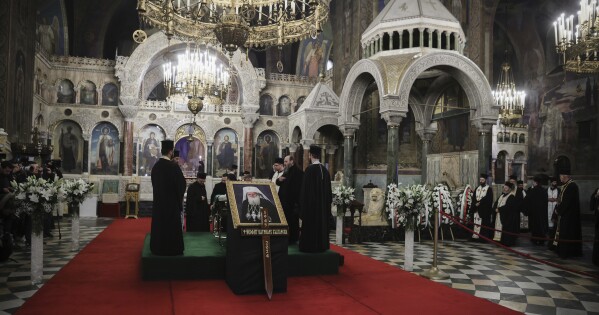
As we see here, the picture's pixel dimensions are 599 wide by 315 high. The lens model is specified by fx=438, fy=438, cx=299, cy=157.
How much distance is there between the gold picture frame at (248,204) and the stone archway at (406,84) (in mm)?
6479

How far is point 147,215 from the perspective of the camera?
18.1 metres

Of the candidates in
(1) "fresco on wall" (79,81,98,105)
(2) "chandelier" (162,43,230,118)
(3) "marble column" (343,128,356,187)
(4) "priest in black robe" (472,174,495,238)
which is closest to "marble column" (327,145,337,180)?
(3) "marble column" (343,128,356,187)

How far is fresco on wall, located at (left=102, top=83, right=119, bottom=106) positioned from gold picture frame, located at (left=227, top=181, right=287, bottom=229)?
17423 mm

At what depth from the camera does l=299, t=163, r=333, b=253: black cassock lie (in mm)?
6648

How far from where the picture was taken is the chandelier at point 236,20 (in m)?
7.57

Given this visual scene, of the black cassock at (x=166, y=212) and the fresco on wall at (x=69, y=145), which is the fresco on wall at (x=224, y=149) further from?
the black cassock at (x=166, y=212)

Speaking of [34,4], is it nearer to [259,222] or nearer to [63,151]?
[63,151]

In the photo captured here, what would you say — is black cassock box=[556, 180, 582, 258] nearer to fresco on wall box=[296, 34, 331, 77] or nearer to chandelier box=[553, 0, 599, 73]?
chandelier box=[553, 0, 599, 73]

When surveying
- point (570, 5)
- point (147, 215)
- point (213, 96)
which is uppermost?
point (570, 5)

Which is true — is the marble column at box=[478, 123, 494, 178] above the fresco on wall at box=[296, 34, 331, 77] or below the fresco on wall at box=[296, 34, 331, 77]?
below

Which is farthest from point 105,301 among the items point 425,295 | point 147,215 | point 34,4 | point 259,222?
point 34,4

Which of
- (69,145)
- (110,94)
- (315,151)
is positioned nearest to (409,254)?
(315,151)

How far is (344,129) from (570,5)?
14285 mm

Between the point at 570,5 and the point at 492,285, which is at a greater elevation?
the point at 570,5
